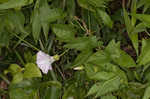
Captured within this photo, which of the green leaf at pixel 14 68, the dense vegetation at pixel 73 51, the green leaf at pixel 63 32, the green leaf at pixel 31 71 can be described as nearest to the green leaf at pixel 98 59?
the dense vegetation at pixel 73 51

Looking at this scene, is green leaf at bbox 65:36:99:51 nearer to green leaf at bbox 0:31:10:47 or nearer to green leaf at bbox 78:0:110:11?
green leaf at bbox 78:0:110:11

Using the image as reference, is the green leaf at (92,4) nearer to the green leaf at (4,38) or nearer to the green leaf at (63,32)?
the green leaf at (63,32)

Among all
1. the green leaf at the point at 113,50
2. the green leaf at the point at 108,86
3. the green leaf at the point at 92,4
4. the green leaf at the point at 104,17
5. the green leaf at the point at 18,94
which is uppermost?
the green leaf at the point at 92,4

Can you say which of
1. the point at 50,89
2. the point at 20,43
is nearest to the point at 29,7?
the point at 20,43

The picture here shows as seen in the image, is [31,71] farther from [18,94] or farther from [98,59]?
[98,59]

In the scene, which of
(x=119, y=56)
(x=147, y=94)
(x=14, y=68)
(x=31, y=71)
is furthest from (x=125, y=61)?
(x=14, y=68)

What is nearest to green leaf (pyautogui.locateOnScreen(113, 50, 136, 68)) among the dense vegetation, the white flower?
the dense vegetation
